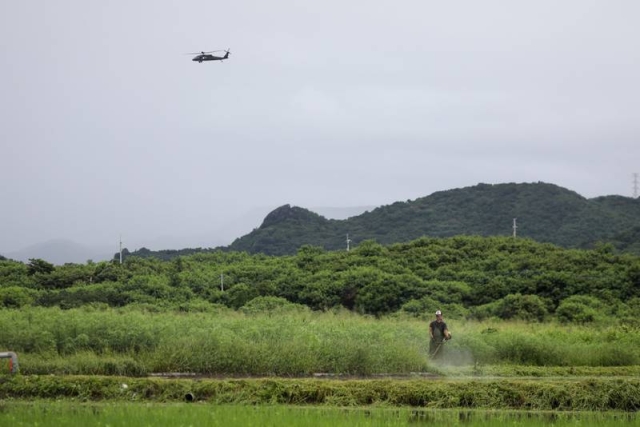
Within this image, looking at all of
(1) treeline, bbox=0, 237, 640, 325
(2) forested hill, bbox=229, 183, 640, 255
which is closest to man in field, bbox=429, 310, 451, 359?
(1) treeline, bbox=0, 237, 640, 325

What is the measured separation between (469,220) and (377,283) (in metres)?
40.7

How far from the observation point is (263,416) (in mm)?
12430

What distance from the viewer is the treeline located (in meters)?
33.3

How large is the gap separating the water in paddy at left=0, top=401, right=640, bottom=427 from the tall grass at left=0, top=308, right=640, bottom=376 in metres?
4.83

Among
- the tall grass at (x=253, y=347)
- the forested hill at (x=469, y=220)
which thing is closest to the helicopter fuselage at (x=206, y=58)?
the tall grass at (x=253, y=347)

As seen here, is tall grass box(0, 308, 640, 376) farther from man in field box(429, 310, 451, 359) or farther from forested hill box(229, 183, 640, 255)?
forested hill box(229, 183, 640, 255)

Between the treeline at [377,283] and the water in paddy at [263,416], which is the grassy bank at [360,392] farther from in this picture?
the treeline at [377,283]

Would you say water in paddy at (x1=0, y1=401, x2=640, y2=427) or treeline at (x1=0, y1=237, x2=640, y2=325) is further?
treeline at (x1=0, y1=237, x2=640, y2=325)

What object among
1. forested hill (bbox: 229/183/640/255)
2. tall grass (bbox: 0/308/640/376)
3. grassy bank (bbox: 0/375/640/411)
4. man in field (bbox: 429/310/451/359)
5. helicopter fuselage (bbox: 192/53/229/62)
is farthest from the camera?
forested hill (bbox: 229/183/640/255)

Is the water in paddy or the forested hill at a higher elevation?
the forested hill

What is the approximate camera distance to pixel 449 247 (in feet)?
146

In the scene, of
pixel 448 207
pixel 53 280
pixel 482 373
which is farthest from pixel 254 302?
pixel 448 207

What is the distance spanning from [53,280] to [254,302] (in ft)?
35.6

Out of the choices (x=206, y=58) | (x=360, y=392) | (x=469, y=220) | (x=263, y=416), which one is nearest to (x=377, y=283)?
(x=206, y=58)
